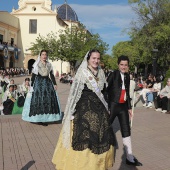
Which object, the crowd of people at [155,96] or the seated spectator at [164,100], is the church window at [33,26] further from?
the seated spectator at [164,100]

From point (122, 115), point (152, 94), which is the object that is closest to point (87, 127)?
point (122, 115)

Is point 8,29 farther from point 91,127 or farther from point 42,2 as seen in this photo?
point 91,127

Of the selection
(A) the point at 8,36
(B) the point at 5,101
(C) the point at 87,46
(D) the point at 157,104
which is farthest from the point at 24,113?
(A) the point at 8,36

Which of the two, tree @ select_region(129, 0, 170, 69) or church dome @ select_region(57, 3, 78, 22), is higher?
church dome @ select_region(57, 3, 78, 22)

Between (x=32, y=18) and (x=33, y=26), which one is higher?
(x=32, y=18)

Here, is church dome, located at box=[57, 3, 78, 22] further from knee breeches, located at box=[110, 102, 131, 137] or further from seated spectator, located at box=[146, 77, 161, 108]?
knee breeches, located at box=[110, 102, 131, 137]

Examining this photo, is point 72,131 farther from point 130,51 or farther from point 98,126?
point 130,51

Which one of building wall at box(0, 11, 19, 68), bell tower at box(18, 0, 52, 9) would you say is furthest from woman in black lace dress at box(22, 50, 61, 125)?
bell tower at box(18, 0, 52, 9)

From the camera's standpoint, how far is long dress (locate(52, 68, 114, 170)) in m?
3.70

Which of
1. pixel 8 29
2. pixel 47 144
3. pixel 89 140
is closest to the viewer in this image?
pixel 89 140

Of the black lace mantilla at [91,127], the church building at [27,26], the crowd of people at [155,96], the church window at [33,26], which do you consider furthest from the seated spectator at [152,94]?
the church window at [33,26]

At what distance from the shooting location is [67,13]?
69500mm

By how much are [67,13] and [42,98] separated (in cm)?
6368

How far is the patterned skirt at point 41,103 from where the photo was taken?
26.3 feet
